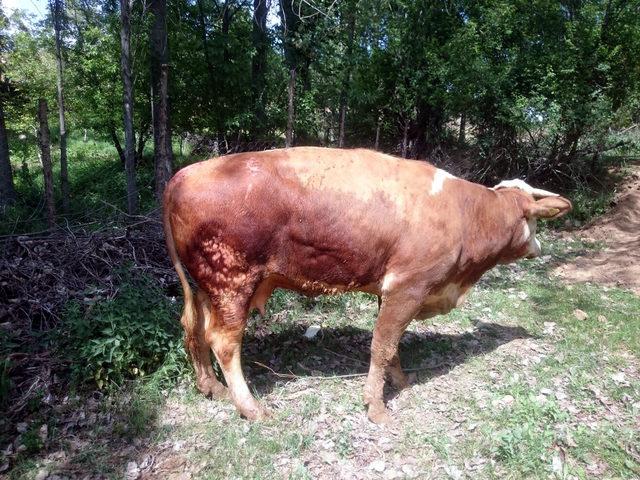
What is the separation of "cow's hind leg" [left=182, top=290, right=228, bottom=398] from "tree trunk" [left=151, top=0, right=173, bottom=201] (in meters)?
4.96

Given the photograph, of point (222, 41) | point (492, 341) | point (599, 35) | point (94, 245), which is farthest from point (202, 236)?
point (222, 41)

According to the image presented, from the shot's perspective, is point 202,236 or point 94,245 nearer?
point 202,236

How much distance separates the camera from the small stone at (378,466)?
3248 millimetres

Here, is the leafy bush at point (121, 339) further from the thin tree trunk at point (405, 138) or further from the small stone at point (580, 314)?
the thin tree trunk at point (405, 138)

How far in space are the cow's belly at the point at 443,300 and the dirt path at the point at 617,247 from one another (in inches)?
156

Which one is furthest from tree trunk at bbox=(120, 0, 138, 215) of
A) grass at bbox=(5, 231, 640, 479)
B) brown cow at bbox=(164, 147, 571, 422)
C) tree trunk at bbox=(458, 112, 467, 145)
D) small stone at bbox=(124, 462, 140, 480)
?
tree trunk at bbox=(458, 112, 467, 145)

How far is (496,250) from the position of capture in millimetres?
4141

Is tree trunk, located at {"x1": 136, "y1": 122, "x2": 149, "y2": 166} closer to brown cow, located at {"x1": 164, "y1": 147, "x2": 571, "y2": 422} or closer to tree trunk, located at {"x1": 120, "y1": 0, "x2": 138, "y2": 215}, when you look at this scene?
tree trunk, located at {"x1": 120, "y1": 0, "x2": 138, "y2": 215}

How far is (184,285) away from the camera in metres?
3.64

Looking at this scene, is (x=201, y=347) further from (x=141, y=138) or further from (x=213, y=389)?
(x=141, y=138)

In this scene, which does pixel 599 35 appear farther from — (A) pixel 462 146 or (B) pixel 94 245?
(B) pixel 94 245

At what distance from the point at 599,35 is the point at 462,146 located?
395cm

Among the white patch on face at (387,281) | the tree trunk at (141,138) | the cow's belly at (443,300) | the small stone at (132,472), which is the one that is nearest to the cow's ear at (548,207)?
the cow's belly at (443,300)

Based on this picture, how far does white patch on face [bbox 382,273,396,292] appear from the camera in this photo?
11.9ft
